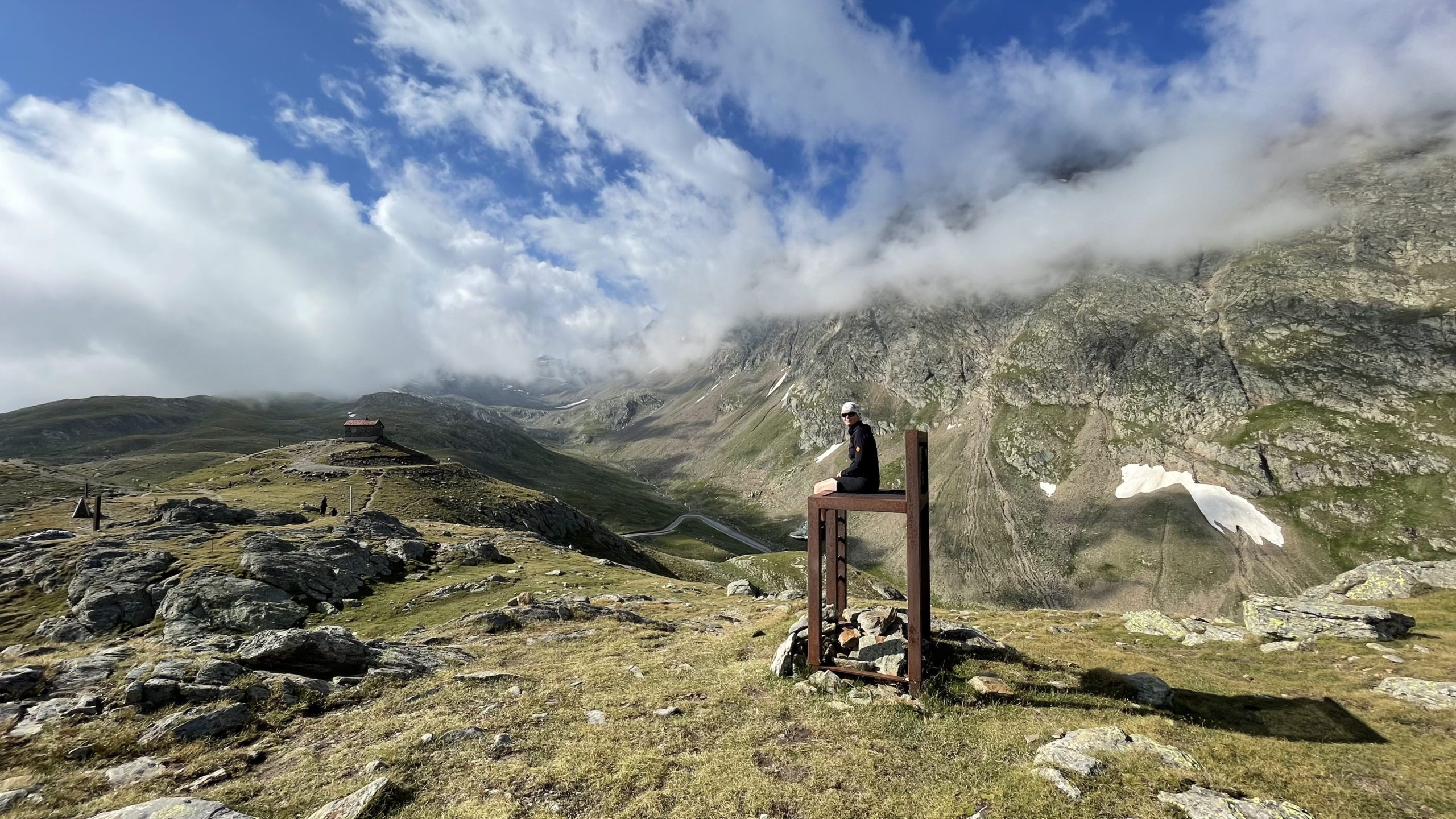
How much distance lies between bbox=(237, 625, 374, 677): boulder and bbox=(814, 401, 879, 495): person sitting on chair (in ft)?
57.7

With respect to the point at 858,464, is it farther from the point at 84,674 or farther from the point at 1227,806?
the point at 84,674

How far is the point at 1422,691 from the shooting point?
57.5 feet

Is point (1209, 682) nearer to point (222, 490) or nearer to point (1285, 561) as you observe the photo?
point (222, 490)

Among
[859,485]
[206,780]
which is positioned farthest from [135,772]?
[859,485]

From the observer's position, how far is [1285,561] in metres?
179

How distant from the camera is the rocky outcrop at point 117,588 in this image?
31.6 m

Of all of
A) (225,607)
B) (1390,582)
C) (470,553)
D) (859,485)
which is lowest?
(225,607)

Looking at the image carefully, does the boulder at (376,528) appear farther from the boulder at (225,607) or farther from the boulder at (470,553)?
the boulder at (225,607)

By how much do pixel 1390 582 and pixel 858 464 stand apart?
47.7 m

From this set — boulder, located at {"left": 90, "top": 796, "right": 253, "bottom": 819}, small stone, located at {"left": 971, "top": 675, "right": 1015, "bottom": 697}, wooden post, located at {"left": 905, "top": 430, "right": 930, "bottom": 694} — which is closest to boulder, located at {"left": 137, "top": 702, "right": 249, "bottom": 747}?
boulder, located at {"left": 90, "top": 796, "right": 253, "bottom": 819}

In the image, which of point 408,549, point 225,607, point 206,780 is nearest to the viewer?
point 206,780

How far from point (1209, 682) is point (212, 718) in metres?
31.7

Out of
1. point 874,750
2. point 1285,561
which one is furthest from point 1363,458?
point 874,750

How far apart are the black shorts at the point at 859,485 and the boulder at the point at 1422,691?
59.9 ft
